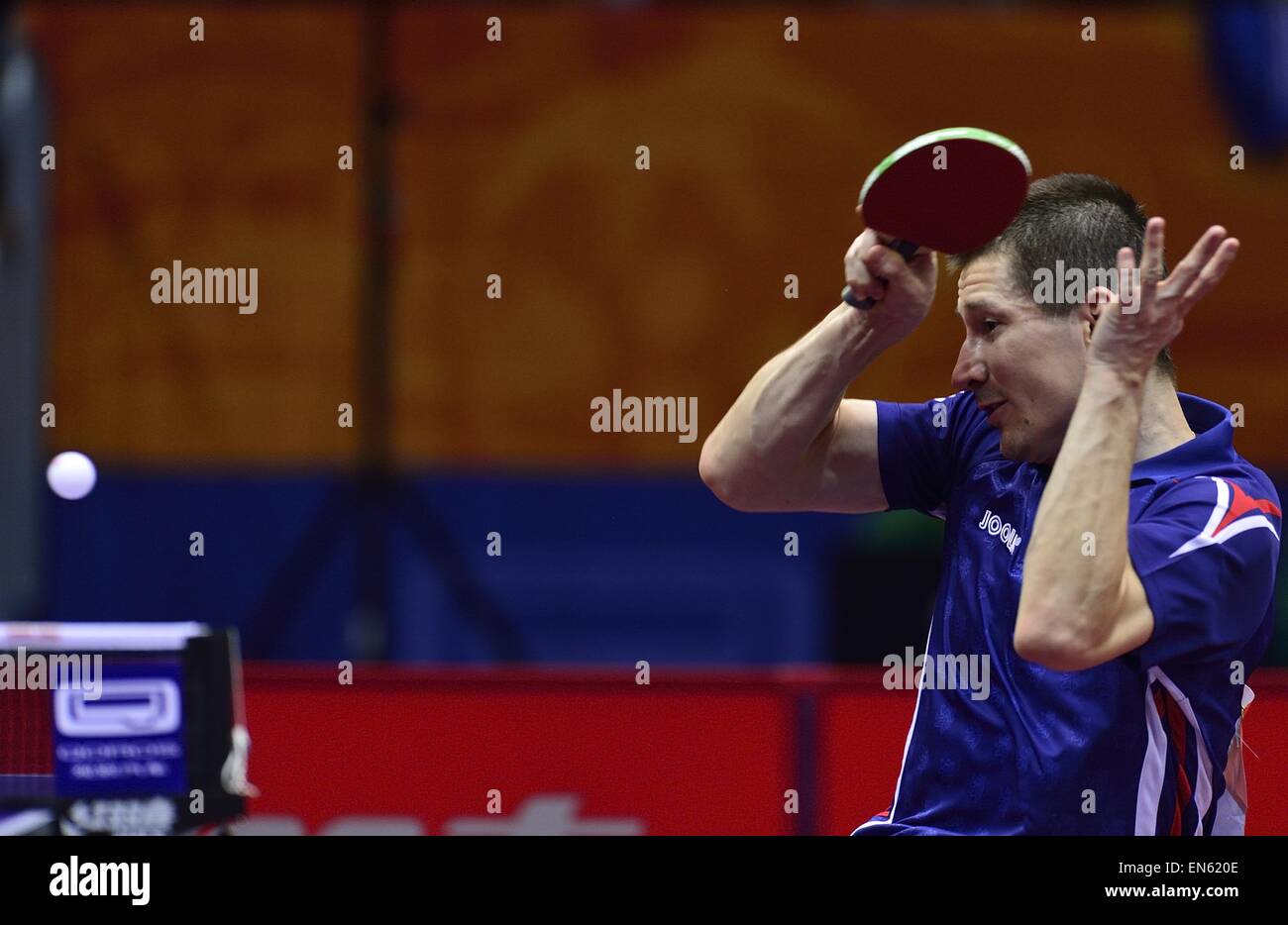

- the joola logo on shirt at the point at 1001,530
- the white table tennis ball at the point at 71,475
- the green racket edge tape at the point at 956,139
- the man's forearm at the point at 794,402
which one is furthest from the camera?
the white table tennis ball at the point at 71,475

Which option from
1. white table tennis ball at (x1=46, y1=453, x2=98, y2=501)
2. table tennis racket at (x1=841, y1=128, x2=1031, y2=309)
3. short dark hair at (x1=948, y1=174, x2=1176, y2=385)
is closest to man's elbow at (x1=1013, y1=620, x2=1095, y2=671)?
short dark hair at (x1=948, y1=174, x2=1176, y2=385)

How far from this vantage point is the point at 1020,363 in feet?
9.18

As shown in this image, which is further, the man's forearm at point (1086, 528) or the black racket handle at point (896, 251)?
the black racket handle at point (896, 251)

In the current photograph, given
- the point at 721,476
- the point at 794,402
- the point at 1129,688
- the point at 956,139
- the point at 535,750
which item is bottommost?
the point at 535,750

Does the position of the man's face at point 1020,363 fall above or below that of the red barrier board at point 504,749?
above

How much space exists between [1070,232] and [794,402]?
1.89 ft

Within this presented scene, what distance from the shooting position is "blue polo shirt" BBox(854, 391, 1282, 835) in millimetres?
2617

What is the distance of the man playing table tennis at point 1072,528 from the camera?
254cm

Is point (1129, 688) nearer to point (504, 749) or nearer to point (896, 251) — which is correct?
point (896, 251)

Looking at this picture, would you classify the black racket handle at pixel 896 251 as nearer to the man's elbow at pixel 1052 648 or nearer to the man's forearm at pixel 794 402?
the man's forearm at pixel 794 402

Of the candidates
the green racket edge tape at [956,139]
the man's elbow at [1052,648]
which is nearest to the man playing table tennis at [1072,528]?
the man's elbow at [1052,648]

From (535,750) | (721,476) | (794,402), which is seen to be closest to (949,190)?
(794,402)
